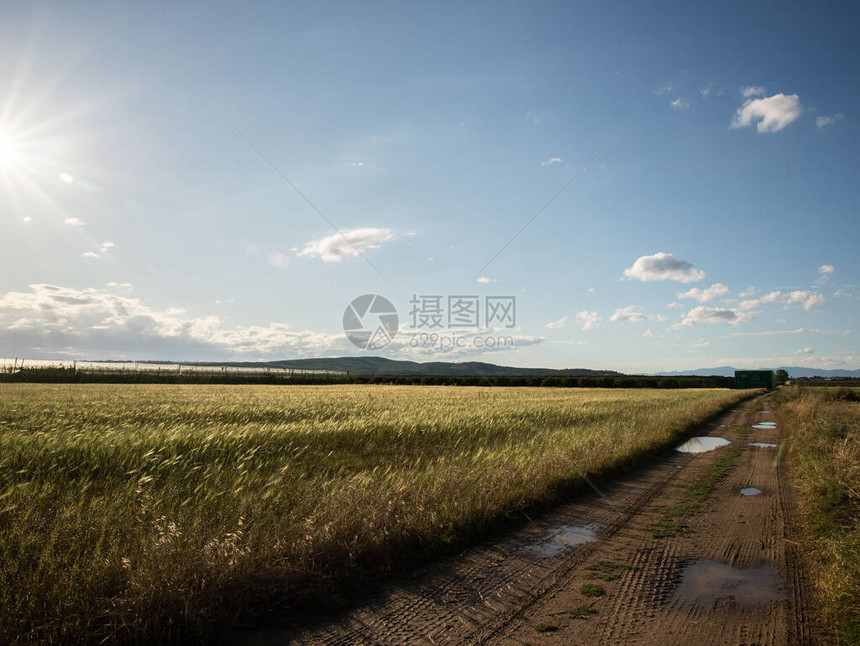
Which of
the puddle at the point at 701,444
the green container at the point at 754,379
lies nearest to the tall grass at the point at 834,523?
the puddle at the point at 701,444

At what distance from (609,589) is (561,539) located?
147cm

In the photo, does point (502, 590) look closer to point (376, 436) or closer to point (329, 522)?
point (329, 522)

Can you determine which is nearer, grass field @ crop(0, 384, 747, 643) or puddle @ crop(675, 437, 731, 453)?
grass field @ crop(0, 384, 747, 643)

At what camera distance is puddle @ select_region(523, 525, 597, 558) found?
5727 mm

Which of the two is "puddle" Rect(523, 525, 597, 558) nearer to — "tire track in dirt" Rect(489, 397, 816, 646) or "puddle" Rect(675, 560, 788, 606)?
"tire track in dirt" Rect(489, 397, 816, 646)

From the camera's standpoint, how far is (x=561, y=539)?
614cm

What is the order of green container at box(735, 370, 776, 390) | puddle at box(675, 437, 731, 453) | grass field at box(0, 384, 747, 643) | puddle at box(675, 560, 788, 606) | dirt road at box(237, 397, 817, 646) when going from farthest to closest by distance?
1. green container at box(735, 370, 776, 390)
2. puddle at box(675, 437, 731, 453)
3. puddle at box(675, 560, 788, 606)
4. dirt road at box(237, 397, 817, 646)
5. grass field at box(0, 384, 747, 643)

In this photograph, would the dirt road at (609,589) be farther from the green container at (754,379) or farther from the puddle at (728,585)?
the green container at (754,379)

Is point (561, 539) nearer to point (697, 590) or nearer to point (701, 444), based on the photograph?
point (697, 590)

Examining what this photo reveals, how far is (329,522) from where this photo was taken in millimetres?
5148

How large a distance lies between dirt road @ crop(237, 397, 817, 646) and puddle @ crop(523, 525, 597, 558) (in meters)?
0.01

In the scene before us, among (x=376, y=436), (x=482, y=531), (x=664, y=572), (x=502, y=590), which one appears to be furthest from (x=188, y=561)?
(x=376, y=436)

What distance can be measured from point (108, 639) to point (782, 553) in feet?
22.6

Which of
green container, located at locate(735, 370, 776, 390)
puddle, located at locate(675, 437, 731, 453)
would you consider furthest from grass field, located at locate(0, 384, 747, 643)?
green container, located at locate(735, 370, 776, 390)
